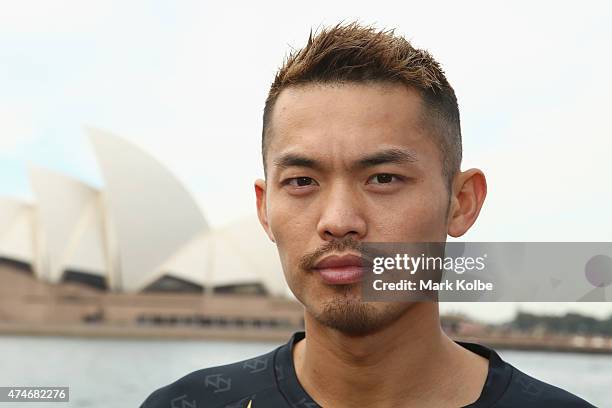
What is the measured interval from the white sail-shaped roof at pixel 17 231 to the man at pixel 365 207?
2674cm

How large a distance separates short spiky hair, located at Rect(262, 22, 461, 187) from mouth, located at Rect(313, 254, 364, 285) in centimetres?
22

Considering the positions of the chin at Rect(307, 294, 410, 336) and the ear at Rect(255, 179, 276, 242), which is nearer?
the chin at Rect(307, 294, 410, 336)

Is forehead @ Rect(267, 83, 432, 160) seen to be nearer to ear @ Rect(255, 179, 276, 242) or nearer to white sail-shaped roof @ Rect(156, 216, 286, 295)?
ear @ Rect(255, 179, 276, 242)

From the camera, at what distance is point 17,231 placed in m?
26.3

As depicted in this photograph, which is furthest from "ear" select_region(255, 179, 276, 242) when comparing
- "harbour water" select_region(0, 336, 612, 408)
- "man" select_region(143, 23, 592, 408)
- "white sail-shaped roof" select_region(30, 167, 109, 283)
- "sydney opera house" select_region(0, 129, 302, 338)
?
"white sail-shaped roof" select_region(30, 167, 109, 283)

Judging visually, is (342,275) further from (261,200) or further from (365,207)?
(261,200)

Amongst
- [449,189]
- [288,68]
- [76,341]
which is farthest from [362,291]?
[76,341]

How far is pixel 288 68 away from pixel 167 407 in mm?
627

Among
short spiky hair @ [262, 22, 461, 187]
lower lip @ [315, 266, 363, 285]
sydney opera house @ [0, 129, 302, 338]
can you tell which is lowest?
lower lip @ [315, 266, 363, 285]

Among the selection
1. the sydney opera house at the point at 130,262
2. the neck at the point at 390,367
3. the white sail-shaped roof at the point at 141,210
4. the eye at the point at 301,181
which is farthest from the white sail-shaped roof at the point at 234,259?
the eye at the point at 301,181

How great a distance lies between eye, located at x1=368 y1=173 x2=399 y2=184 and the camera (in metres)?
1.07

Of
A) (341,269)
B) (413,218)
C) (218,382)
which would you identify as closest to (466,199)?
(413,218)

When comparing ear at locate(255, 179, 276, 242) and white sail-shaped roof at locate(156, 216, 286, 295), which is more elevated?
white sail-shaped roof at locate(156, 216, 286, 295)

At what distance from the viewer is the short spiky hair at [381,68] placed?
43.4 inches
